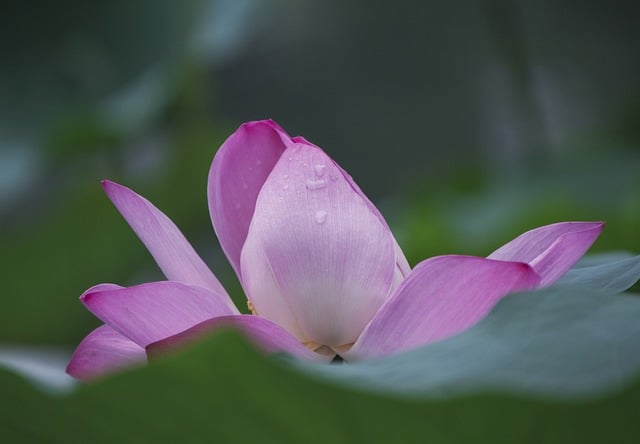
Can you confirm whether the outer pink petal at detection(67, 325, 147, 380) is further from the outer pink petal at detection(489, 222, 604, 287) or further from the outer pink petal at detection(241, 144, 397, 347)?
the outer pink petal at detection(489, 222, 604, 287)

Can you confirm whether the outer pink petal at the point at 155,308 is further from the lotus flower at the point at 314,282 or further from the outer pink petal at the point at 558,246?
the outer pink petal at the point at 558,246

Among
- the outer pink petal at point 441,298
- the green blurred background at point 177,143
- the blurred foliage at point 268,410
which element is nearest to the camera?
the blurred foliage at point 268,410

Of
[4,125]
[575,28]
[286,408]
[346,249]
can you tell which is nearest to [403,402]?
[286,408]

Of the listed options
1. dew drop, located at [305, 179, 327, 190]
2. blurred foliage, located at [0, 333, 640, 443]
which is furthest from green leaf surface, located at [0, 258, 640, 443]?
dew drop, located at [305, 179, 327, 190]

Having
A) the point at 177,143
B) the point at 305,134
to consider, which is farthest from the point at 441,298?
the point at 305,134

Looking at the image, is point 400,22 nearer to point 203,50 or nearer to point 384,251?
point 203,50

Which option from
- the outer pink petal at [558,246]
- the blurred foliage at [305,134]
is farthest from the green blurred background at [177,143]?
the outer pink petal at [558,246]
